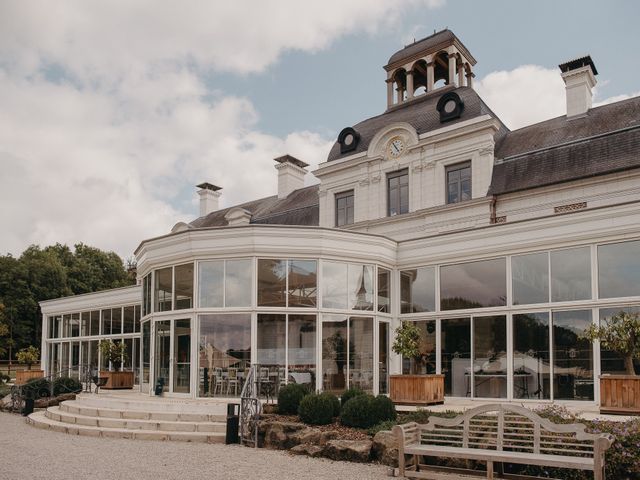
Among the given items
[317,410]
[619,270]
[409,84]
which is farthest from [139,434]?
[409,84]

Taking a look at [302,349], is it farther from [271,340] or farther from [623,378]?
[623,378]

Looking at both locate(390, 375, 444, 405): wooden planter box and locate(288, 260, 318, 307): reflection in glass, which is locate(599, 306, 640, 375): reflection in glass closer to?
locate(390, 375, 444, 405): wooden planter box

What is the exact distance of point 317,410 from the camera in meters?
11.4

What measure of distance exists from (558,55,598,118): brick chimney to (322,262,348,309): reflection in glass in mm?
10882

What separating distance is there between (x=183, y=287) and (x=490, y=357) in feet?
23.8

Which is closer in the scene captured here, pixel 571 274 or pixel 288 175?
pixel 571 274

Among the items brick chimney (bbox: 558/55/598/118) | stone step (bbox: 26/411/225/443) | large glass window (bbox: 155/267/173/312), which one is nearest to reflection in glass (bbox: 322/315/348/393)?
stone step (bbox: 26/411/225/443)

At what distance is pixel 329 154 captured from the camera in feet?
83.9

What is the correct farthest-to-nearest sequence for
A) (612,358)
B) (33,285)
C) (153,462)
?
1. (33,285)
2. (612,358)
3. (153,462)

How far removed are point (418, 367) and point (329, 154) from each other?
1183 cm

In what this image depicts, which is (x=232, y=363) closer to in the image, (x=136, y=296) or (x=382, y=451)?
(x=382, y=451)

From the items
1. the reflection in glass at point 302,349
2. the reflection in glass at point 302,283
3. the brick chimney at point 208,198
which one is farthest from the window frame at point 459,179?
the brick chimney at point 208,198

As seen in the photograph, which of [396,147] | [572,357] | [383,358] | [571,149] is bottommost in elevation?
[383,358]

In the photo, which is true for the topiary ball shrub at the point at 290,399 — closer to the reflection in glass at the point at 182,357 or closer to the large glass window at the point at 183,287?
the reflection in glass at the point at 182,357
